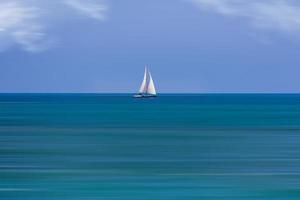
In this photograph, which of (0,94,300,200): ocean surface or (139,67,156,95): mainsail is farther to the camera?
(139,67,156,95): mainsail

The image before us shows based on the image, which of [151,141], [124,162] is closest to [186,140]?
[151,141]

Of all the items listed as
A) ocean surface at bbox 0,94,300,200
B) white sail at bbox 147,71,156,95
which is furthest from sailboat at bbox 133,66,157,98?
ocean surface at bbox 0,94,300,200

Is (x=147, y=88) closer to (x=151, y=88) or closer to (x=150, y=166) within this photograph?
(x=151, y=88)

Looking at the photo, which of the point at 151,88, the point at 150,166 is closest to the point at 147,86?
the point at 151,88

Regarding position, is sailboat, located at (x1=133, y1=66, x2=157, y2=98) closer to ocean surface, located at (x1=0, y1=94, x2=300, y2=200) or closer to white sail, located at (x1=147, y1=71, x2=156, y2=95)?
white sail, located at (x1=147, y1=71, x2=156, y2=95)

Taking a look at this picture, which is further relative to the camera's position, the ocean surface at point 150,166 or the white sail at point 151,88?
the white sail at point 151,88

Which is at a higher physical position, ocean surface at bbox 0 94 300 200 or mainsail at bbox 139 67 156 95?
mainsail at bbox 139 67 156 95

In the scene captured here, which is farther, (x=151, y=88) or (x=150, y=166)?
(x=151, y=88)

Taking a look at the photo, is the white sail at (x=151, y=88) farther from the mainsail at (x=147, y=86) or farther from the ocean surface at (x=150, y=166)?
the ocean surface at (x=150, y=166)

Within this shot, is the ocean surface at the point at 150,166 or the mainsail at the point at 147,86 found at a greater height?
the mainsail at the point at 147,86

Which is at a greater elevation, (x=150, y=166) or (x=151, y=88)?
(x=151, y=88)

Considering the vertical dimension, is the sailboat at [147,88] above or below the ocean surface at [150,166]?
above

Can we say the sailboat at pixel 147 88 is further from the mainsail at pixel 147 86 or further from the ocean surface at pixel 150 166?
the ocean surface at pixel 150 166

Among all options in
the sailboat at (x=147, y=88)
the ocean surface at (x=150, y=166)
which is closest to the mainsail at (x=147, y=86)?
the sailboat at (x=147, y=88)
